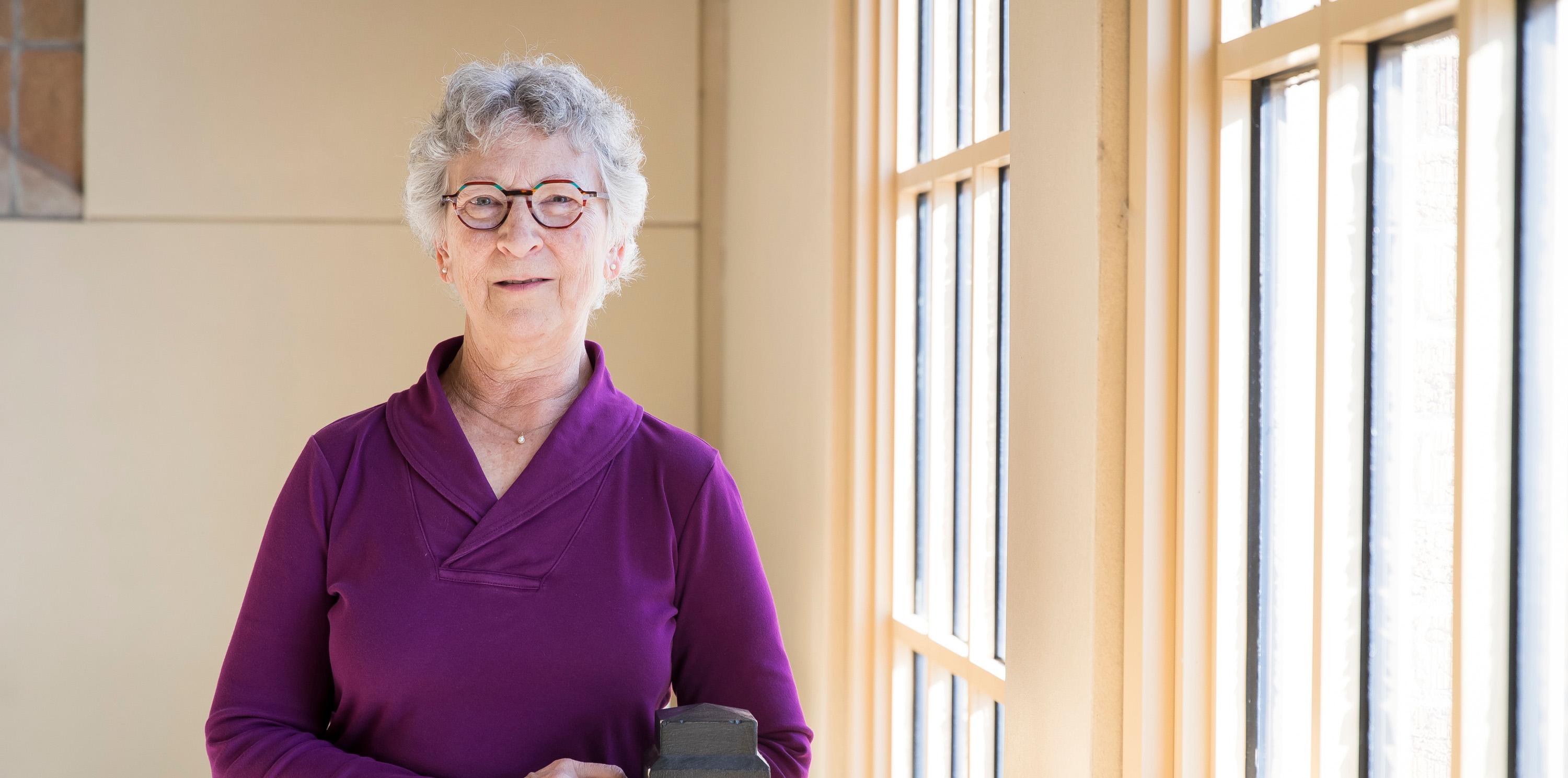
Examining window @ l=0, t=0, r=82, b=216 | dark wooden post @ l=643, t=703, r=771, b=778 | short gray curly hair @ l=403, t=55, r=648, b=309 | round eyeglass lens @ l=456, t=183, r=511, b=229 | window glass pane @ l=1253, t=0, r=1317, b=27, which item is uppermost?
window @ l=0, t=0, r=82, b=216

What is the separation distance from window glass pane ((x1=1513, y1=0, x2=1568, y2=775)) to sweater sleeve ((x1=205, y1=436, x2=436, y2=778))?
120cm

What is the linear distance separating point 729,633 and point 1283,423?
0.74 m

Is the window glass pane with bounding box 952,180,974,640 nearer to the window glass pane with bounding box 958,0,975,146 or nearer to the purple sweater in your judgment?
the window glass pane with bounding box 958,0,975,146

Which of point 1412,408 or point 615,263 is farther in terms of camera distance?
point 615,263

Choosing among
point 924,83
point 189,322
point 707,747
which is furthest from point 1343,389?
point 189,322

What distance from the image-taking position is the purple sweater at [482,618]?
4.91 ft

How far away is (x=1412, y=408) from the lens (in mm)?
1192

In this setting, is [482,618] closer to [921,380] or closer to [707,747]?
[707,747]

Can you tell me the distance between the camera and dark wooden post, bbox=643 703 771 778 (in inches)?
48.0

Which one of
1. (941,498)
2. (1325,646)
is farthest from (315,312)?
(1325,646)

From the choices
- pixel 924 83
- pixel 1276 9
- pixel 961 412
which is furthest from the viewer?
pixel 924 83

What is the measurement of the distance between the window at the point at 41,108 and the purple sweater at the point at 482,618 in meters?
2.92

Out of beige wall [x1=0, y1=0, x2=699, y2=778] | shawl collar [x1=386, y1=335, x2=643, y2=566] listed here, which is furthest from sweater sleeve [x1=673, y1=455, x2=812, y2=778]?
beige wall [x1=0, y1=0, x2=699, y2=778]

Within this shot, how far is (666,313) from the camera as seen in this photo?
4156 millimetres
